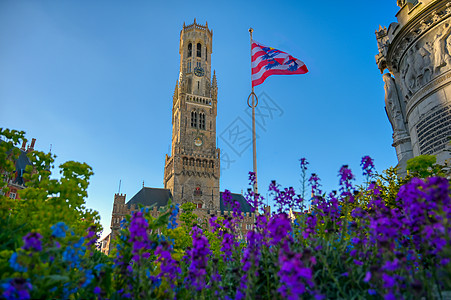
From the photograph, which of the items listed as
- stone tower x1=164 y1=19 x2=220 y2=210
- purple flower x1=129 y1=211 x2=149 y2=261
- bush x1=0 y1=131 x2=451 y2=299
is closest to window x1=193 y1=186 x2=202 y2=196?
stone tower x1=164 y1=19 x2=220 y2=210

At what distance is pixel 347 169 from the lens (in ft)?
19.1

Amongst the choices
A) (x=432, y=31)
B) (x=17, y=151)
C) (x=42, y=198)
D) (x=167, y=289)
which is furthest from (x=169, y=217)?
(x=432, y=31)

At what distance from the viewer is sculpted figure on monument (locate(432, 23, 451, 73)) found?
12898 millimetres

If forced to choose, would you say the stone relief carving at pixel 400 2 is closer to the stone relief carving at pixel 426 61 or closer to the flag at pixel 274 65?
the stone relief carving at pixel 426 61

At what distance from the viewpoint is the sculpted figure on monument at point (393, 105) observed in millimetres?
16125

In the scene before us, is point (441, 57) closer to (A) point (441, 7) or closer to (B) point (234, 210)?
(A) point (441, 7)

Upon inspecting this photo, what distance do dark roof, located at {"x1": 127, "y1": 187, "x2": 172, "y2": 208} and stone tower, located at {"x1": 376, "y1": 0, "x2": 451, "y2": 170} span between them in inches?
1824

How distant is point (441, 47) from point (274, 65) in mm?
7647

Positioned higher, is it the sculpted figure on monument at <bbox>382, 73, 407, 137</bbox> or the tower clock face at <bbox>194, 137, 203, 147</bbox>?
the tower clock face at <bbox>194, 137, 203, 147</bbox>

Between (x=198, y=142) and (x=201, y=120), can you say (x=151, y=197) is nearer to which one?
(x=198, y=142)

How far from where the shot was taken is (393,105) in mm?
16500

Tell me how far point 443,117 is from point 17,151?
15.8 m

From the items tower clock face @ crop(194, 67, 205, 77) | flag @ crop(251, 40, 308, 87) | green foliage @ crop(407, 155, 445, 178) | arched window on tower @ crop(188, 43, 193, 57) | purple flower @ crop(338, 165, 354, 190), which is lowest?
purple flower @ crop(338, 165, 354, 190)

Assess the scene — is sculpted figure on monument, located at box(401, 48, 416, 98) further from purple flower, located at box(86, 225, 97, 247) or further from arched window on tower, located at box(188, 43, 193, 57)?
arched window on tower, located at box(188, 43, 193, 57)
